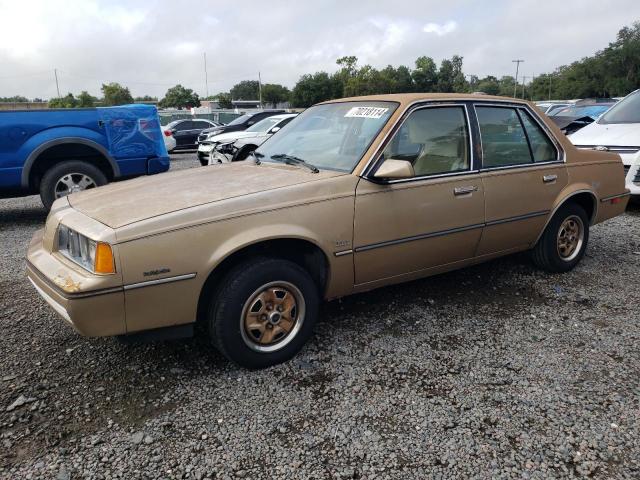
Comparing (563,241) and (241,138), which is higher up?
(241,138)

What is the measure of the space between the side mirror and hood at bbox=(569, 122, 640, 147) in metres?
5.46

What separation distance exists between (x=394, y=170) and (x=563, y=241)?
243cm

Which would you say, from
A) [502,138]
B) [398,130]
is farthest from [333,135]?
[502,138]

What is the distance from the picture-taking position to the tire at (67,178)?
6.75 m

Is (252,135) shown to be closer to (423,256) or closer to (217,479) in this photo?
(423,256)

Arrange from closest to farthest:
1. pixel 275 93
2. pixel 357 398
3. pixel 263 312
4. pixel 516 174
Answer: pixel 357 398 → pixel 263 312 → pixel 516 174 → pixel 275 93

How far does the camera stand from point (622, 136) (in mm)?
7258

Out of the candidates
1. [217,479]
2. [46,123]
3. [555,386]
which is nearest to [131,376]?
[217,479]

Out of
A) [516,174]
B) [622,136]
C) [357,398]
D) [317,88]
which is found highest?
[317,88]

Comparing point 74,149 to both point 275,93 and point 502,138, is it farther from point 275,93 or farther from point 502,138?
point 275,93

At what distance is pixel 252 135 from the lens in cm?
1241

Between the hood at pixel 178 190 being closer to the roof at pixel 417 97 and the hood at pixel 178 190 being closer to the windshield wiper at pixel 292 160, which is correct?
the windshield wiper at pixel 292 160

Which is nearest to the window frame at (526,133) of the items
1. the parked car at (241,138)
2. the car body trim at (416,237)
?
the car body trim at (416,237)

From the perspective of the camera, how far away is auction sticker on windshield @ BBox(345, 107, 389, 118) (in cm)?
359
